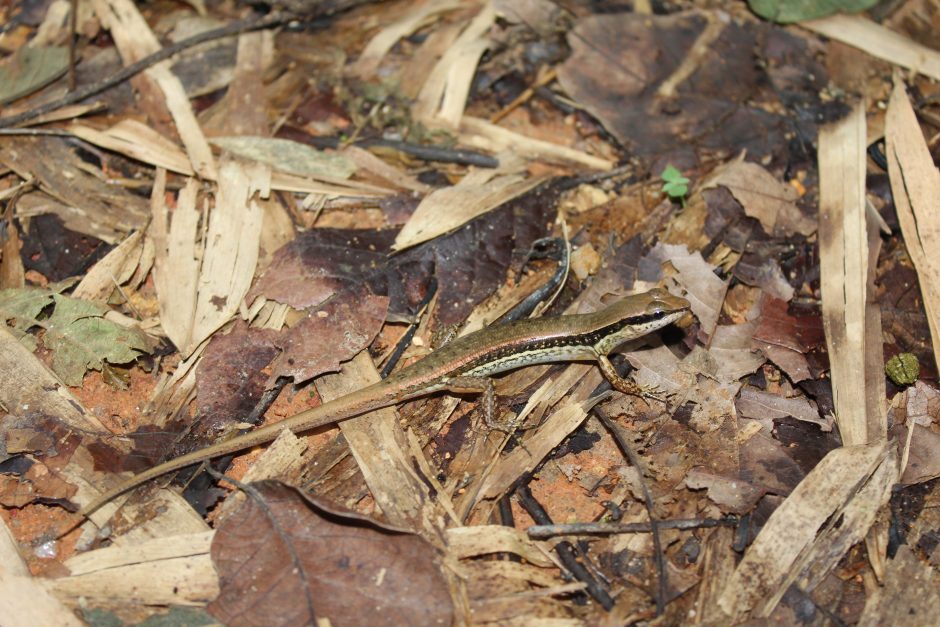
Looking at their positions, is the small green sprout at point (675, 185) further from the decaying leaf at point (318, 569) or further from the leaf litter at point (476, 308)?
the decaying leaf at point (318, 569)

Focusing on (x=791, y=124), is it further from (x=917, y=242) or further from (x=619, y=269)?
(x=619, y=269)

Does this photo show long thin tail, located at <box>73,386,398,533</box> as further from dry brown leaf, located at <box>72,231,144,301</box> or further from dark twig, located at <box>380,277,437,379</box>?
dry brown leaf, located at <box>72,231,144,301</box>

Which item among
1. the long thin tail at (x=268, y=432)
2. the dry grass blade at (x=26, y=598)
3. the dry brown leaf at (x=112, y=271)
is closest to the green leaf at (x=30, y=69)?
the dry brown leaf at (x=112, y=271)

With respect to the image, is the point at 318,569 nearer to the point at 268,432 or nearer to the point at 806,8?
the point at 268,432

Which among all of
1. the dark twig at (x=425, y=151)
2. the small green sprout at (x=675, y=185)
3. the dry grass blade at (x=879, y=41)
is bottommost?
the dark twig at (x=425, y=151)

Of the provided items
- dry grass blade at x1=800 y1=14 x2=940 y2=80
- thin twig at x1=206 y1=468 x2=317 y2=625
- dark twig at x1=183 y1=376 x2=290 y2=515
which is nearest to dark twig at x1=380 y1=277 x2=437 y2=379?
dark twig at x1=183 y1=376 x2=290 y2=515

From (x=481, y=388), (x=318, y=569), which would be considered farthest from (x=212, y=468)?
(x=481, y=388)

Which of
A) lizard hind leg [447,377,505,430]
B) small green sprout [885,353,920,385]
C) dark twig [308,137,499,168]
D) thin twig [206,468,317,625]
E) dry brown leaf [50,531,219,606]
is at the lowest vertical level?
dry brown leaf [50,531,219,606]
